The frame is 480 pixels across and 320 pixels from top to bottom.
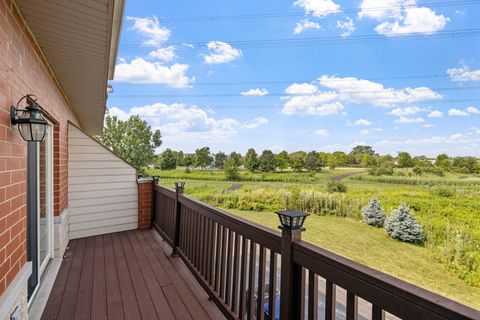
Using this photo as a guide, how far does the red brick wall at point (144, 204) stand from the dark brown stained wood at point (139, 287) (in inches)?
40.1

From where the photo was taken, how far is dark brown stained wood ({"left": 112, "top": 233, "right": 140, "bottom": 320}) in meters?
2.34

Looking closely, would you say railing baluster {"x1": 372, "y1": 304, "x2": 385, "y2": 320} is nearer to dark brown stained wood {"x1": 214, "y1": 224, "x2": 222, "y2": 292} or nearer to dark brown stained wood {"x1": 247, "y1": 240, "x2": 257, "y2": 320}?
dark brown stained wood {"x1": 247, "y1": 240, "x2": 257, "y2": 320}

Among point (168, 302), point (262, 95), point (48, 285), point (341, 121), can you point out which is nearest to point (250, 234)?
point (168, 302)

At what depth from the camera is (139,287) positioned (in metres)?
2.78

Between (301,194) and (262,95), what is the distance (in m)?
18.7

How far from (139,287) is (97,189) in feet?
8.23

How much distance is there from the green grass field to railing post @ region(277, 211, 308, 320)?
4843 millimetres

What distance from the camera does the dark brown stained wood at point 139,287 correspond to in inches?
92.1

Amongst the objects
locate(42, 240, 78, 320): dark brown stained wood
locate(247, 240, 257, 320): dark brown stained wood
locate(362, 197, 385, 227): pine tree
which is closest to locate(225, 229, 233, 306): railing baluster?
locate(247, 240, 257, 320): dark brown stained wood

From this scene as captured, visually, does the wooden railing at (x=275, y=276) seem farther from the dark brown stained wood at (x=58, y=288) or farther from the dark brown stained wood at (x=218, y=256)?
the dark brown stained wood at (x=58, y=288)

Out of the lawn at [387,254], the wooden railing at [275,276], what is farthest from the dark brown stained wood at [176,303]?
the lawn at [387,254]

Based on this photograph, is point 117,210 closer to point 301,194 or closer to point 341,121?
point 301,194

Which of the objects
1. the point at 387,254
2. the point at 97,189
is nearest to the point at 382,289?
the point at 97,189

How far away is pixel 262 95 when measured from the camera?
3183cm
